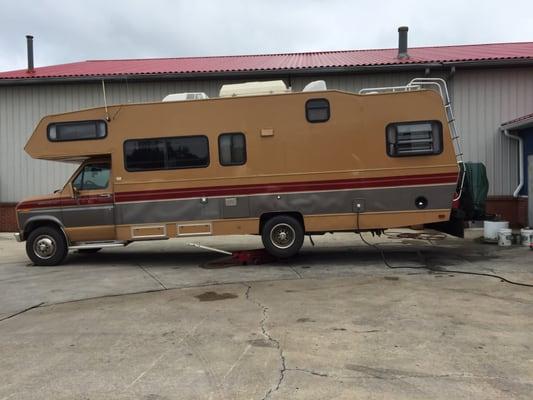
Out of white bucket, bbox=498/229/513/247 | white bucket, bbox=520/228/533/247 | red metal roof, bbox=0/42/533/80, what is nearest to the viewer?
white bucket, bbox=520/228/533/247

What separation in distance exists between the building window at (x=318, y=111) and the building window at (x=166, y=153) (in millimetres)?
1974

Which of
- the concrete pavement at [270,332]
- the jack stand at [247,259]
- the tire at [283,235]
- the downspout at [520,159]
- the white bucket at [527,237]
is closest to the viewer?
the concrete pavement at [270,332]

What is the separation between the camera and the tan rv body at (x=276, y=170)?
31.1 ft

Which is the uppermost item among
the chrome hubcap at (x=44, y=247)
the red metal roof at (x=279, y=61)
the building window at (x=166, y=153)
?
the red metal roof at (x=279, y=61)

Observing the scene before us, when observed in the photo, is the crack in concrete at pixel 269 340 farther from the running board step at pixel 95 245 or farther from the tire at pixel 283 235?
the running board step at pixel 95 245

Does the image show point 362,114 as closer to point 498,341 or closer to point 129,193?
point 129,193

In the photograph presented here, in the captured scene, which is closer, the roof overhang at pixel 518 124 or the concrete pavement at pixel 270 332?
the concrete pavement at pixel 270 332

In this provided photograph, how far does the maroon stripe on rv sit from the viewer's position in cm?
945

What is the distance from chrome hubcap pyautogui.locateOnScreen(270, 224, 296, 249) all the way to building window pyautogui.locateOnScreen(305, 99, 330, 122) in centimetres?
205

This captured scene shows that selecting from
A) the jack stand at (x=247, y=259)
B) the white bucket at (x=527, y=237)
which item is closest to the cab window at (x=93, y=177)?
the jack stand at (x=247, y=259)

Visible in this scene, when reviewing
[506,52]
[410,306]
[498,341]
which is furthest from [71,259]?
[506,52]

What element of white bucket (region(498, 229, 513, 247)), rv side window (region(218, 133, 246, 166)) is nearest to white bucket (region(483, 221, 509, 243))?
white bucket (region(498, 229, 513, 247))

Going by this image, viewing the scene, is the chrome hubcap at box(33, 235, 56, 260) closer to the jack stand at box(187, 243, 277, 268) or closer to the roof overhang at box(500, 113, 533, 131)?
the jack stand at box(187, 243, 277, 268)

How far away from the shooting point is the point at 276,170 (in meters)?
9.66
